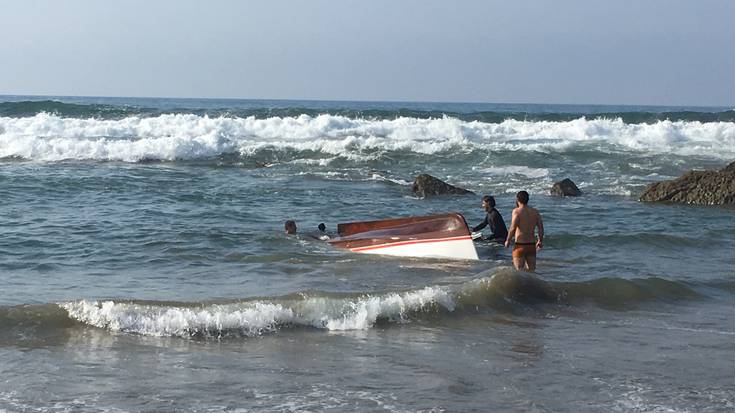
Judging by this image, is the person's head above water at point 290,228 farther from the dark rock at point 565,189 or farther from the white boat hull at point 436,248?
the dark rock at point 565,189

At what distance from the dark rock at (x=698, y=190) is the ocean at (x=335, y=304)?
529 mm

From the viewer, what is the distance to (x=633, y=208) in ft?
59.2

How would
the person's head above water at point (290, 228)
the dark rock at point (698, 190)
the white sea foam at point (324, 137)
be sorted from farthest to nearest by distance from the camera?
the white sea foam at point (324, 137) < the dark rock at point (698, 190) < the person's head above water at point (290, 228)

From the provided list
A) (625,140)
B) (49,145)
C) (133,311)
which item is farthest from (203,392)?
(625,140)

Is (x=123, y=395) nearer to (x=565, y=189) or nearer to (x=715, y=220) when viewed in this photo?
(x=715, y=220)

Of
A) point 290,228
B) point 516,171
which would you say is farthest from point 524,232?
point 516,171

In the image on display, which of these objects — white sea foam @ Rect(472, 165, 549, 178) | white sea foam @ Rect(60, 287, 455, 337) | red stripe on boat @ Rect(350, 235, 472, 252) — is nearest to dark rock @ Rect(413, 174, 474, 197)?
white sea foam @ Rect(472, 165, 549, 178)

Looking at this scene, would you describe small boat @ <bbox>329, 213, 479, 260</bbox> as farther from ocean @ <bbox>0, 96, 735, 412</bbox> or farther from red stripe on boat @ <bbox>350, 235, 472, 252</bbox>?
ocean @ <bbox>0, 96, 735, 412</bbox>

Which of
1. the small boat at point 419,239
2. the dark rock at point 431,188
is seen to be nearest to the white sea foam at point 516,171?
the dark rock at point 431,188

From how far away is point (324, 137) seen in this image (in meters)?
36.3

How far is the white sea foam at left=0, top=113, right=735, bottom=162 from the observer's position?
2894cm

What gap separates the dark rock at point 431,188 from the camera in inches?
768

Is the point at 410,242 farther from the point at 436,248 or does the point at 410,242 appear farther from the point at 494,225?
the point at 494,225

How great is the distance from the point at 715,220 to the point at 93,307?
1187 cm
